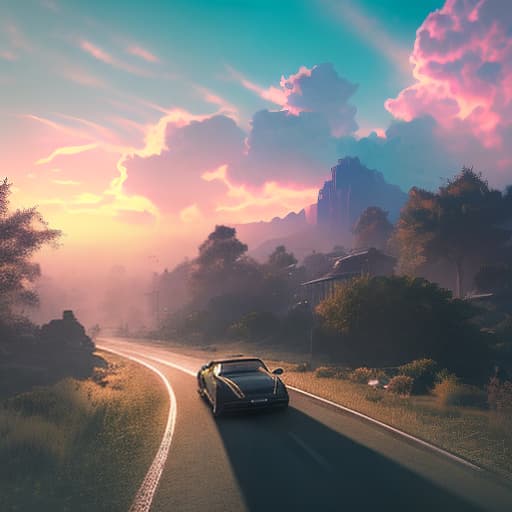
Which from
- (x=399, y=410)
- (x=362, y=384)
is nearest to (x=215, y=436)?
(x=399, y=410)

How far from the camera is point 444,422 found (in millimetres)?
10891

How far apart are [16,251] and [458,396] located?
2414 cm

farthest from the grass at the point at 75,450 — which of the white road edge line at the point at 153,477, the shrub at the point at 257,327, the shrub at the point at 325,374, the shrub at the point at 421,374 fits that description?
the shrub at the point at 257,327

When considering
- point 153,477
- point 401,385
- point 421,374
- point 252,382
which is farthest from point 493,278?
point 153,477

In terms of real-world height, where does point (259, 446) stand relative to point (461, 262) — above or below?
below

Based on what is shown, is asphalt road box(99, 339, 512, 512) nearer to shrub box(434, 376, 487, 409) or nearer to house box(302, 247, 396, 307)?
shrub box(434, 376, 487, 409)

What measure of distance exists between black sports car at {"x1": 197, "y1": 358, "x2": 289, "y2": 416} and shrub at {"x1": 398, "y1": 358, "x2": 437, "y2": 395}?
25.9 ft

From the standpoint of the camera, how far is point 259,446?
8680 mm

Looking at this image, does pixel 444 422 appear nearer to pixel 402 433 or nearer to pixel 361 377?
→ pixel 402 433

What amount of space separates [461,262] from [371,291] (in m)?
43.0

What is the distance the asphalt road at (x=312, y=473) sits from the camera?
5.83m

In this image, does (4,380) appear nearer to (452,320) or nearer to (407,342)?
(407,342)

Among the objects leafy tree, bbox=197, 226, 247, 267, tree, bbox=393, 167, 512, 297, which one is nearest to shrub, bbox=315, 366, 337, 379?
tree, bbox=393, 167, 512, 297

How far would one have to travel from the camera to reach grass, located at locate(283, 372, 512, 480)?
26.7ft
